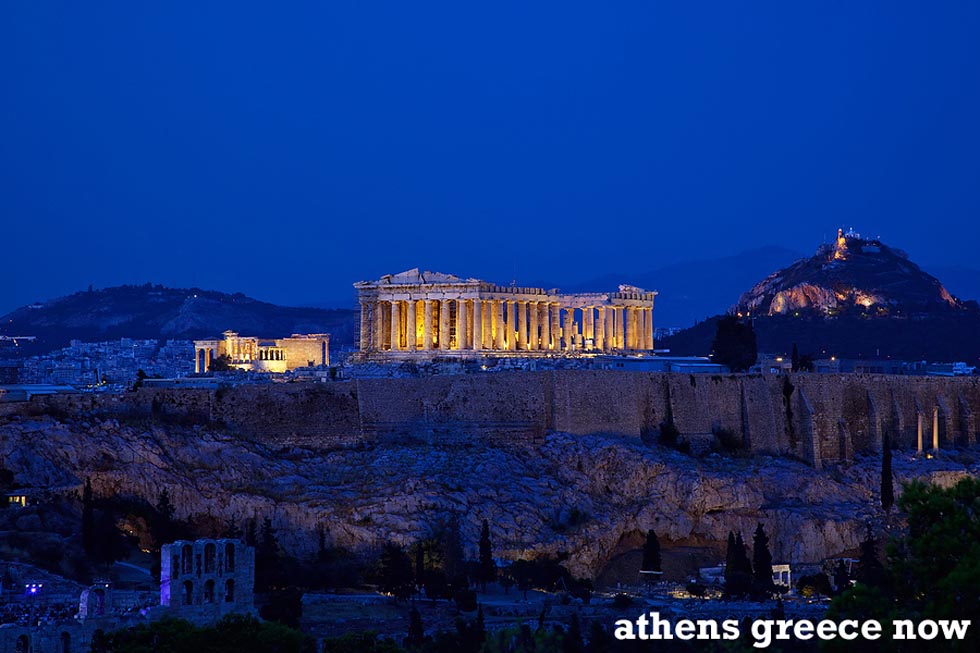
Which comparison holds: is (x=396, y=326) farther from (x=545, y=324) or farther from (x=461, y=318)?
(x=545, y=324)

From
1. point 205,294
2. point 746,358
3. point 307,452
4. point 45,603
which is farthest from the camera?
point 205,294

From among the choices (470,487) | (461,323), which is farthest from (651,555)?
(461,323)

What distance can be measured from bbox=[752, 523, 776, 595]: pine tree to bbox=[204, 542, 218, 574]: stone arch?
1754 centimetres

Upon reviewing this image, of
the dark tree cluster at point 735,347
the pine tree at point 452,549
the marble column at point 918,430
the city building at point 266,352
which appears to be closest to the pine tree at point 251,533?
the pine tree at point 452,549

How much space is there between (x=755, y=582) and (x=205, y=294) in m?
96.4

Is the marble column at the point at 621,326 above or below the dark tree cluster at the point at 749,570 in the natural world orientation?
above

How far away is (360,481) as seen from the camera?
57.2m

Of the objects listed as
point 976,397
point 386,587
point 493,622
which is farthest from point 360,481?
point 976,397

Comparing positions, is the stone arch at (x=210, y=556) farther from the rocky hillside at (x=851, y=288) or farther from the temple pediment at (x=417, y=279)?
the rocky hillside at (x=851, y=288)

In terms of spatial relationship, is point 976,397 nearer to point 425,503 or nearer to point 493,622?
point 425,503

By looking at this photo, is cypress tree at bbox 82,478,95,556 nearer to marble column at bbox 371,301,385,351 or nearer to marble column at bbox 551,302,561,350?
marble column at bbox 371,301,385,351

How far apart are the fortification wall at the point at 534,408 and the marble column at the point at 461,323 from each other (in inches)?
370

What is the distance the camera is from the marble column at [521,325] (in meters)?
76.8

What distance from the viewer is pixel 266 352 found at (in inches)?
3420
